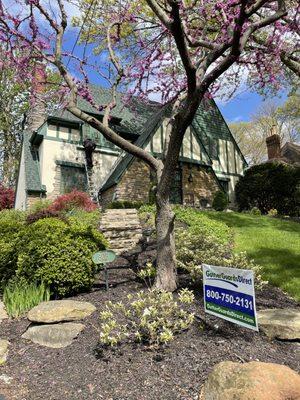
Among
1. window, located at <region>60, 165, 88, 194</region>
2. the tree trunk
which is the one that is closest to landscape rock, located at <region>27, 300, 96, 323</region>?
the tree trunk

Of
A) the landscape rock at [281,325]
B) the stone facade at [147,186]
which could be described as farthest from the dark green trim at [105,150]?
the landscape rock at [281,325]

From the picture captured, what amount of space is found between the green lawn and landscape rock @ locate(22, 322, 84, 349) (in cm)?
345

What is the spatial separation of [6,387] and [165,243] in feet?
9.35

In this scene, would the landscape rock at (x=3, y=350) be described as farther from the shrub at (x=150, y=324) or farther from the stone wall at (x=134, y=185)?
the stone wall at (x=134, y=185)

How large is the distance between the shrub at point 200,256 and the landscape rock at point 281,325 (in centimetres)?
90

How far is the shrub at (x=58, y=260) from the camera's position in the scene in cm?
598

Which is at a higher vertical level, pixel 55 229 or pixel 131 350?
pixel 55 229

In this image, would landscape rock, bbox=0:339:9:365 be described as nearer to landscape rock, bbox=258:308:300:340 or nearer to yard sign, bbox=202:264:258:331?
yard sign, bbox=202:264:258:331

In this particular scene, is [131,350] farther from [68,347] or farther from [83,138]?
[83,138]

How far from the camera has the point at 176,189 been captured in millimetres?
19359

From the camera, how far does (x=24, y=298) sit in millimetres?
5730

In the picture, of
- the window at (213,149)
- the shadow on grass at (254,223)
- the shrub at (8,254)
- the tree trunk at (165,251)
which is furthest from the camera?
the window at (213,149)

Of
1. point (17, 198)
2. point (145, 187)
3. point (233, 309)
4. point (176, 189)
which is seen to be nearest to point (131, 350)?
point (233, 309)

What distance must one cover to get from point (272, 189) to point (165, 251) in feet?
46.5
